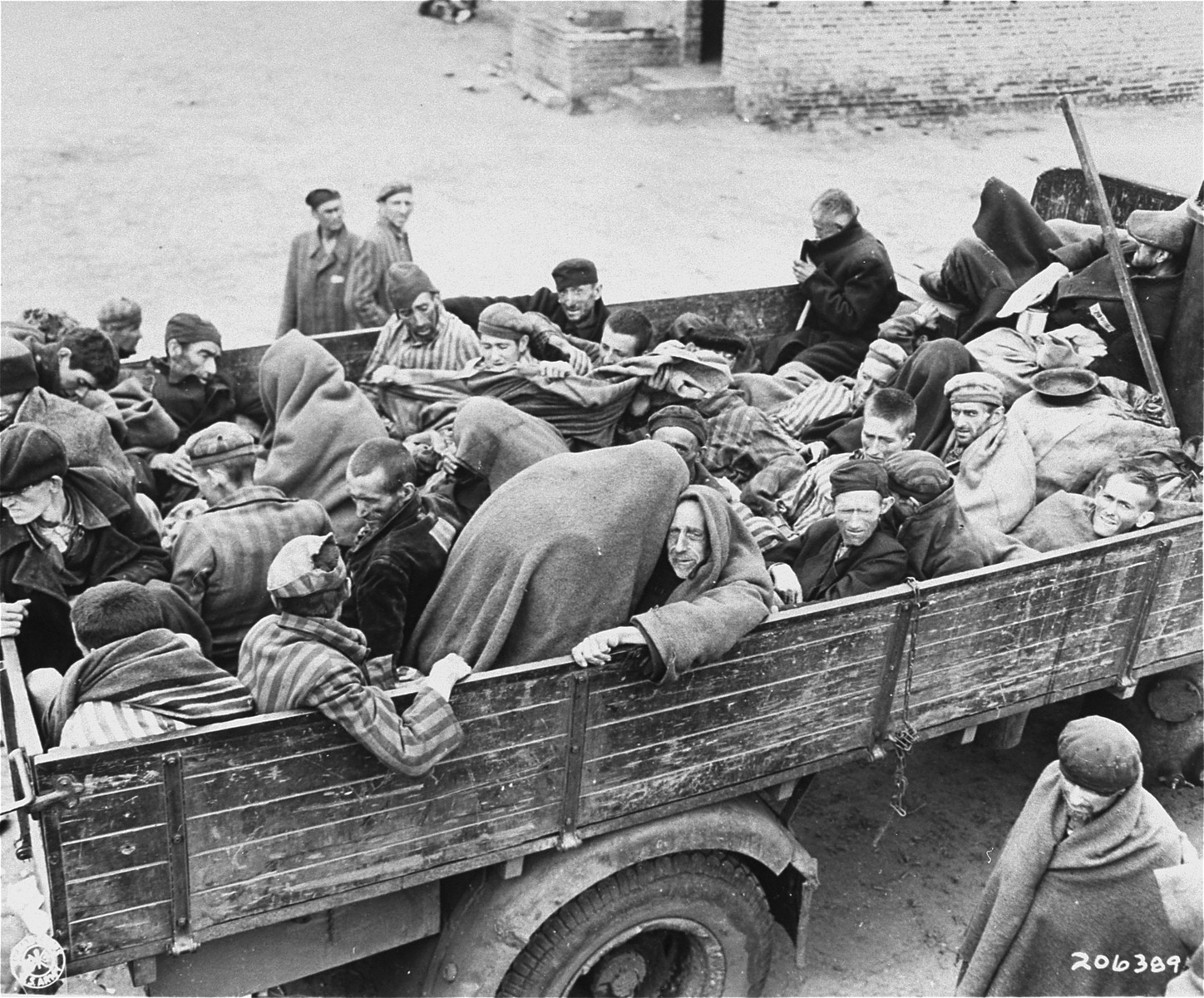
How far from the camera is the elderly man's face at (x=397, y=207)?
754cm

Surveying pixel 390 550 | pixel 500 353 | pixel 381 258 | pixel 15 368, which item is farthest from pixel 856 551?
pixel 381 258

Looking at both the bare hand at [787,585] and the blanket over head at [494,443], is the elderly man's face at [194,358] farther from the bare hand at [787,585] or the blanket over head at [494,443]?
the bare hand at [787,585]

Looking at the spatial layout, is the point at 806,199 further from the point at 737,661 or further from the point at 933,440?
the point at 737,661

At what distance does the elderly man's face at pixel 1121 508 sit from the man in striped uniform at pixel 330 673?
Result: 2.53 meters

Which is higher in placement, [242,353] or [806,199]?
[242,353]

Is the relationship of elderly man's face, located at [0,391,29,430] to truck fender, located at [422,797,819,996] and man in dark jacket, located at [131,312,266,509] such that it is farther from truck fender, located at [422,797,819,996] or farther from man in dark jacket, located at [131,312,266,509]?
truck fender, located at [422,797,819,996]

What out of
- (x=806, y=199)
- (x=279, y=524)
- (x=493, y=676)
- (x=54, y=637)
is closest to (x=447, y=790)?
(x=493, y=676)

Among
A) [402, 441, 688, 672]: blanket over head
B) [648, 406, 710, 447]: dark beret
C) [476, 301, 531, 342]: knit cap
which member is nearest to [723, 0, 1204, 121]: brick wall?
[476, 301, 531, 342]: knit cap

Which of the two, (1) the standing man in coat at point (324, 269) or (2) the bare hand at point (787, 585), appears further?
(1) the standing man in coat at point (324, 269)

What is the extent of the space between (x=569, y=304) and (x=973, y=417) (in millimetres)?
2047

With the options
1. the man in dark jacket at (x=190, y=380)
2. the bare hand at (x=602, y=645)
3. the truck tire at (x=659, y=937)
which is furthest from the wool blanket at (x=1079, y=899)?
the man in dark jacket at (x=190, y=380)

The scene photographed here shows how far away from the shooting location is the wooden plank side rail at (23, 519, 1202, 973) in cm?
326

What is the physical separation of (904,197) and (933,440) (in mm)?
7908

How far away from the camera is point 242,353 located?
6.25m
